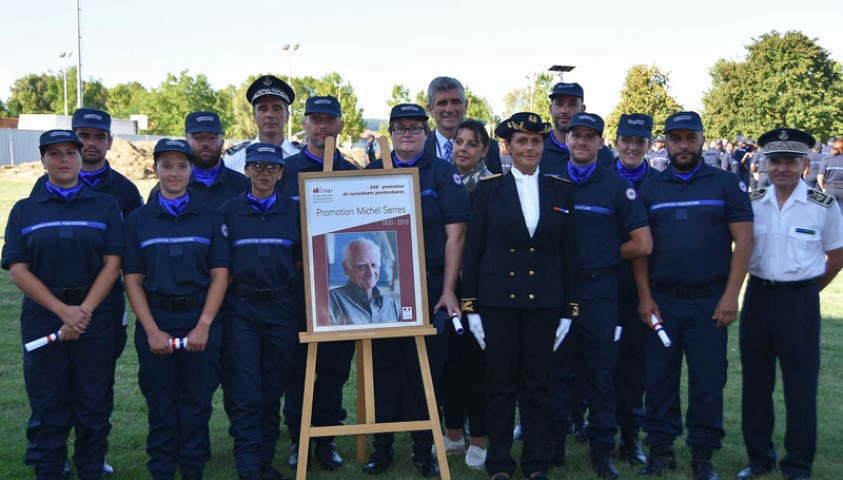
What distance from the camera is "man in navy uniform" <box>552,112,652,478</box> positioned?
5875 millimetres

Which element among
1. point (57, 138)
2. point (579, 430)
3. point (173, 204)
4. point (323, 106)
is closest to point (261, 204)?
point (173, 204)

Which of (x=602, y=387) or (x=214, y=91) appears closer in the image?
(x=602, y=387)

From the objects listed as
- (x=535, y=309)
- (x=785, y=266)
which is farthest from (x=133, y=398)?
(x=785, y=266)

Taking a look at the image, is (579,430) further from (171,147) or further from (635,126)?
(171,147)

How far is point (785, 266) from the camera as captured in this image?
5535 mm

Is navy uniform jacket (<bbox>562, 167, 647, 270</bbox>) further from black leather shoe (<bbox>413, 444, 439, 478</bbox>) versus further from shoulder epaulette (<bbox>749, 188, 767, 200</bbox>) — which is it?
black leather shoe (<bbox>413, 444, 439, 478</bbox>)

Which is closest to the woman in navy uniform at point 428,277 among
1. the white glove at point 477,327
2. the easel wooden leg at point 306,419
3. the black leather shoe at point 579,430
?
the white glove at point 477,327

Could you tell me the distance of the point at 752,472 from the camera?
5.85 metres

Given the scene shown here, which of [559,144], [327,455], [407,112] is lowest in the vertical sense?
[327,455]

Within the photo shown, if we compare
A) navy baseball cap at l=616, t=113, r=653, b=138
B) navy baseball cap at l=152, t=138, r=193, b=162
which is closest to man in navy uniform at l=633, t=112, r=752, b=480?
navy baseball cap at l=616, t=113, r=653, b=138

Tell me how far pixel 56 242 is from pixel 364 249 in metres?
1.92

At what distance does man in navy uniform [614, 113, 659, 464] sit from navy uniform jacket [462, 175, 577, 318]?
1.03 metres

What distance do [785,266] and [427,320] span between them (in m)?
2.40

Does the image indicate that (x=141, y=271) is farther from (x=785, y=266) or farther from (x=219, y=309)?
(x=785, y=266)
